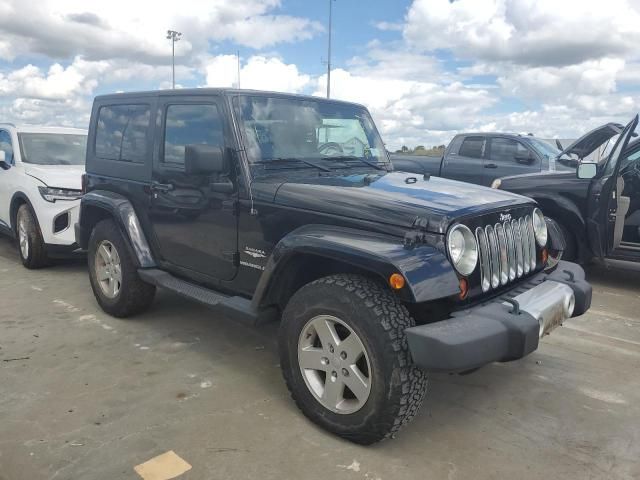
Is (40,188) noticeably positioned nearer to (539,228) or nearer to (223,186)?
(223,186)

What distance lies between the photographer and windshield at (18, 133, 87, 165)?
680 cm

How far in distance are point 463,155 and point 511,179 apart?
3187 millimetres

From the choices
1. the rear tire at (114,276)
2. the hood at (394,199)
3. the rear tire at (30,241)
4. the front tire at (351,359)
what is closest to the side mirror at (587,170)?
the hood at (394,199)

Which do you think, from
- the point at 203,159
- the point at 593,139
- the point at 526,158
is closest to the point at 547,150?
the point at 526,158

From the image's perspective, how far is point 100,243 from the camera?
15.4ft

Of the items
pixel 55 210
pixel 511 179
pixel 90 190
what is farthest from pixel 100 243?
pixel 511 179

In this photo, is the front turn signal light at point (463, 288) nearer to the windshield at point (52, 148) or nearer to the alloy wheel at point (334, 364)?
the alloy wheel at point (334, 364)

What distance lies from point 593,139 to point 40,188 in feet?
22.1

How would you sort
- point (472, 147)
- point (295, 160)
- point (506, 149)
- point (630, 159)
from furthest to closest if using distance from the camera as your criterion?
point (472, 147), point (506, 149), point (630, 159), point (295, 160)

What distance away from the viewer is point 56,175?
627 cm

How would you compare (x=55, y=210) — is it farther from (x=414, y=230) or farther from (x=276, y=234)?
(x=414, y=230)

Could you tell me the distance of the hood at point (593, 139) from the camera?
6.54 meters

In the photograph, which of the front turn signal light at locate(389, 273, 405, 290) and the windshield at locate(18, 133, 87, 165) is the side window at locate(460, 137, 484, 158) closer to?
the windshield at locate(18, 133, 87, 165)

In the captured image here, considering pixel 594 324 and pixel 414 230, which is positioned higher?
pixel 414 230
